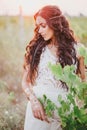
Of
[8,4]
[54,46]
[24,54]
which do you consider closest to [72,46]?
[54,46]

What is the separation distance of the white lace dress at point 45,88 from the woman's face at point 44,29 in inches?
2.8

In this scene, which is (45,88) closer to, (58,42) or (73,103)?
(58,42)

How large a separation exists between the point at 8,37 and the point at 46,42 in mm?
254

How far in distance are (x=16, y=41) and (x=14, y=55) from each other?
3.6 inches

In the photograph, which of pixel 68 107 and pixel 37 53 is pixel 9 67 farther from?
pixel 68 107

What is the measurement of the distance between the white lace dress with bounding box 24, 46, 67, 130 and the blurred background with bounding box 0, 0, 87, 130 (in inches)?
3.2

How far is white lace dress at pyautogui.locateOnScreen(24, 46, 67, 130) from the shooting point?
2436 mm

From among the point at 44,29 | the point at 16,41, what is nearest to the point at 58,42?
the point at 44,29

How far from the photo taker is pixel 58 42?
2.49 metres

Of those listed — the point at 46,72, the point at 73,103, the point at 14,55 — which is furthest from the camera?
the point at 14,55

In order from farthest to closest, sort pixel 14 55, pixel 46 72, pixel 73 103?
pixel 14 55 → pixel 46 72 → pixel 73 103

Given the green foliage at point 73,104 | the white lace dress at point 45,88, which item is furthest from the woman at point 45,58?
the green foliage at point 73,104

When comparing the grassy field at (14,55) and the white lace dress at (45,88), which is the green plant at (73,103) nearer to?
the white lace dress at (45,88)

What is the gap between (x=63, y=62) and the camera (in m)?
2.46
